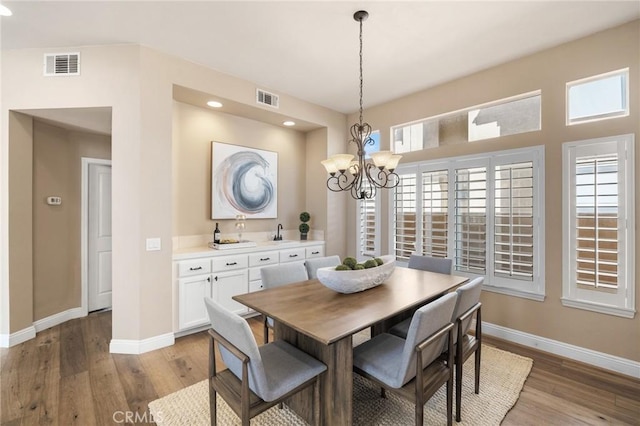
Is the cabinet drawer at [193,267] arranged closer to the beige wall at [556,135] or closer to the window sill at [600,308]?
the beige wall at [556,135]

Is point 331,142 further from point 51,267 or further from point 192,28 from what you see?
point 51,267

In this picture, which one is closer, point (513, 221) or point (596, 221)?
point (596, 221)

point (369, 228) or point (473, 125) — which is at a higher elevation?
point (473, 125)

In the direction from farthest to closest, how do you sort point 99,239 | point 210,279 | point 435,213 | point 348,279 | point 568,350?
point 99,239
point 435,213
point 210,279
point 568,350
point 348,279

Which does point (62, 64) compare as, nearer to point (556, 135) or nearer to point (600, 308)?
point (556, 135)

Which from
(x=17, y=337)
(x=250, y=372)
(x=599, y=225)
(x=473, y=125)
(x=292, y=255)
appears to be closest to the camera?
(x=250, y=372)

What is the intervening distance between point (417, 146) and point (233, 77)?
263cm

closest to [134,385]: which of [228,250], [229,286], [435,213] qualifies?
[229,286]

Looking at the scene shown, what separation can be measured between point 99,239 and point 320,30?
4.03 meters

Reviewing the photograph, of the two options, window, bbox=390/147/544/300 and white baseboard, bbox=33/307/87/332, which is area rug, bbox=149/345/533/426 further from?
white baseboard, bbox=33/307/87/332

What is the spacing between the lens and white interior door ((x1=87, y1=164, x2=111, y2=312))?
4.09 m

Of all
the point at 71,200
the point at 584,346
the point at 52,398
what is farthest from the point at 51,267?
the point at 584,346

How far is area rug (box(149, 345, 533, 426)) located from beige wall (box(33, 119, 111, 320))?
2595 millimetres

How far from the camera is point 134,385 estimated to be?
95.8 inches
